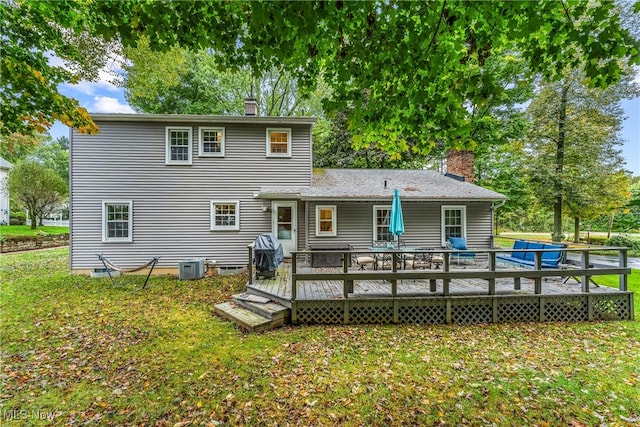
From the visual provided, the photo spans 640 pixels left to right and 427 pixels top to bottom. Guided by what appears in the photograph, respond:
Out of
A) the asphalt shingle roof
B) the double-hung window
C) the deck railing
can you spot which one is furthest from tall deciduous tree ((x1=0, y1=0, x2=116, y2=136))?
the double-hung window

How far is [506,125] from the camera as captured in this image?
15.9m

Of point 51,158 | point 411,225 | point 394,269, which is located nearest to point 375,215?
point 411,225

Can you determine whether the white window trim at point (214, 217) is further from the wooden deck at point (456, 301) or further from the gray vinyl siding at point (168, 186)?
the wooden deck at point (456, 301)

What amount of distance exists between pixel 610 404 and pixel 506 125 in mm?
16622

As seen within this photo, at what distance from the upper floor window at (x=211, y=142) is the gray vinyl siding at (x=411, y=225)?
4.11 m

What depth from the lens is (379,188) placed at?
10547 millimetres

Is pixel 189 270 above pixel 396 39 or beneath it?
beneath

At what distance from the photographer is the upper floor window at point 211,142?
33.3 feet

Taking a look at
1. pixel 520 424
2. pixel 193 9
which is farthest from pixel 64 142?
pixel 520 424

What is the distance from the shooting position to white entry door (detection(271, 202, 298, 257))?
10258 millimetres

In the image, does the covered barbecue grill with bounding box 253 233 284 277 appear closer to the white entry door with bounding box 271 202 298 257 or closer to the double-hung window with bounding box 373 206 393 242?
the white entry door with bounding box 271 202 298 257

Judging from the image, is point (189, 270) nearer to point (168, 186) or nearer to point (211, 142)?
point (168, 186)

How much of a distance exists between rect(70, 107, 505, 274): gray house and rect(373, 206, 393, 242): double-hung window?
4 cm

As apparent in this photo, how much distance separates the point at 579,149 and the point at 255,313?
20589 mm
